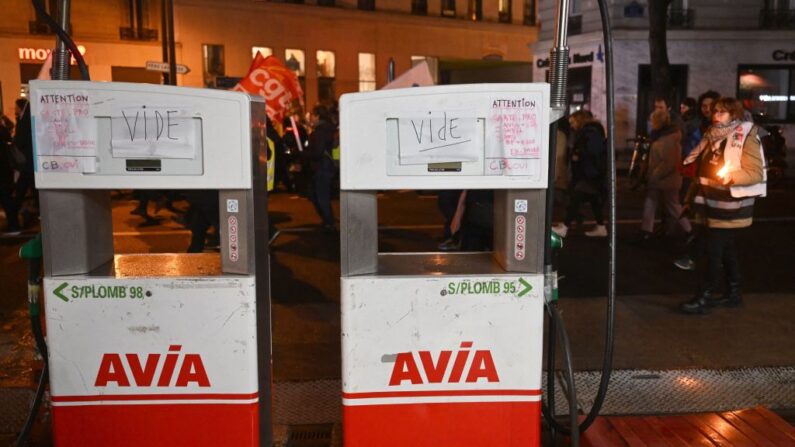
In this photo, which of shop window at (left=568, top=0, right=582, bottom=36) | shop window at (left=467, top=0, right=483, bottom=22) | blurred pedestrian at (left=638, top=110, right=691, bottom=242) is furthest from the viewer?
shop window at (left=467, top=0, right=483, bottom=22)

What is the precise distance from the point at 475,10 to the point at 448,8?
150cm

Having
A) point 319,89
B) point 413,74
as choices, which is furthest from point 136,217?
point 319,89

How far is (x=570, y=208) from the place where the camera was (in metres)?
9.98

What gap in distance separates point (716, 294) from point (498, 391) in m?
4.42

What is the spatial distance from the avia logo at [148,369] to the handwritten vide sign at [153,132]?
31.3 inches

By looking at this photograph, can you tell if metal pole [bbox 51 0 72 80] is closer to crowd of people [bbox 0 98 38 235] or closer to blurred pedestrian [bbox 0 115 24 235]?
crowd of people [bbox 0 98 38 235]

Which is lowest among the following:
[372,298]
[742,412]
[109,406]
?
[742,412]

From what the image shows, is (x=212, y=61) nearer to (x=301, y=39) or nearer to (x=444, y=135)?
(x=301, y=39)

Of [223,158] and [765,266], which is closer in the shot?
[223,158]

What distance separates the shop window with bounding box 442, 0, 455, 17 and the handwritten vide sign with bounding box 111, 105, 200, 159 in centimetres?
3109

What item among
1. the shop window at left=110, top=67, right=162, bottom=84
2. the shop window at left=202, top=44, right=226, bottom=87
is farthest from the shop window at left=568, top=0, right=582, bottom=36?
the shop window at left=110, top=67, right=162, bottom=84

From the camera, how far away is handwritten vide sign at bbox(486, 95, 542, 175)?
2.92 m

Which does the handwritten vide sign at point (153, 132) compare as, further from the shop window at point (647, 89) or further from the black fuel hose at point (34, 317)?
the shop window at point (647, 89)

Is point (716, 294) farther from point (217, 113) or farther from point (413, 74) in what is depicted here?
point (217, 113)
